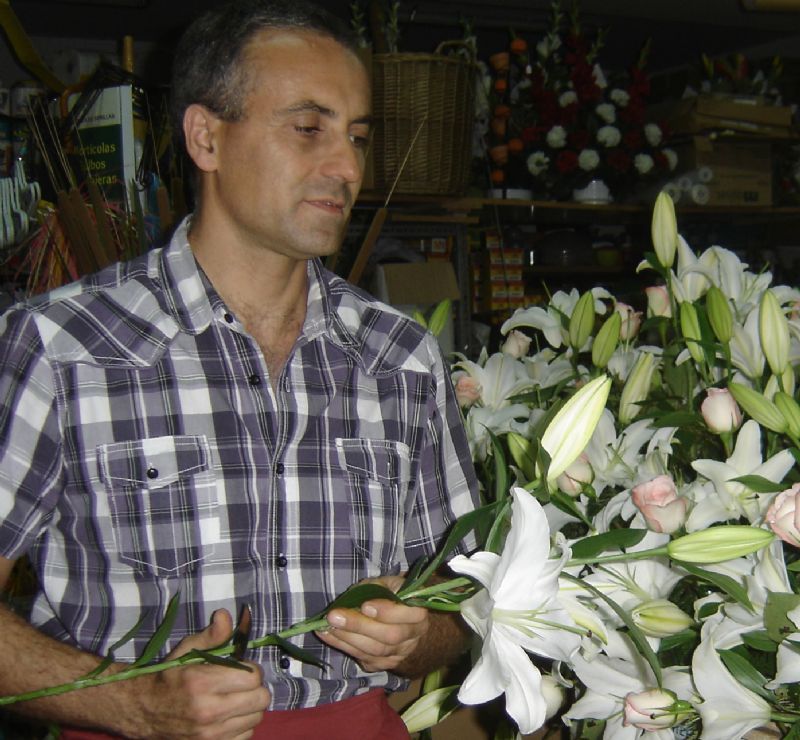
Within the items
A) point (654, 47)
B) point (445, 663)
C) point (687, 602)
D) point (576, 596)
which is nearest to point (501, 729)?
point (445, 663)

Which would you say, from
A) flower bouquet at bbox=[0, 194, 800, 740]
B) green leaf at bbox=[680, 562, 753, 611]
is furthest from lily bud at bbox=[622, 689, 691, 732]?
green leaf at bbox=[680, 562, 753, 611]

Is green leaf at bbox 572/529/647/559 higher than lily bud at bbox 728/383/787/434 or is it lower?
lower

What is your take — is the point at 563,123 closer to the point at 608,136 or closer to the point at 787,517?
the point at 608,136

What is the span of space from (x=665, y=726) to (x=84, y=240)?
101 centimetres

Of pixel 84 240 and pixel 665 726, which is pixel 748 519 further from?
pixel 84 240

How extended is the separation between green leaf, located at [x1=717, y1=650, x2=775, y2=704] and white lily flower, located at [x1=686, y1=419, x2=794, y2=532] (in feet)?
0.31

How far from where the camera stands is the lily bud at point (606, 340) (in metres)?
0.96

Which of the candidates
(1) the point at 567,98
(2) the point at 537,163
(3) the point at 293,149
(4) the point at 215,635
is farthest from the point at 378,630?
(1) the point at 567,98

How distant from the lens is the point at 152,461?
3.26ft

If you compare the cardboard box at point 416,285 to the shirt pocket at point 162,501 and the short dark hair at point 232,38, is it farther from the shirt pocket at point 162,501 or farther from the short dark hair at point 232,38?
the shirt pocket at point 162,501

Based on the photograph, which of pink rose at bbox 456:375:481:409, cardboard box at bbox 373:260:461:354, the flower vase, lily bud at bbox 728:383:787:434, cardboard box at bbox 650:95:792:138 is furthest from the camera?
cardboard box at bbox 650:95:792:138

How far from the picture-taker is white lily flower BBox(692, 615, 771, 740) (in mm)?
642

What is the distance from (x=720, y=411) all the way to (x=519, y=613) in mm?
328

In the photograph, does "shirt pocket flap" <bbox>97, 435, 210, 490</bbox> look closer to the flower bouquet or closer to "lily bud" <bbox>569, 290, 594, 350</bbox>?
the flower bouquet
